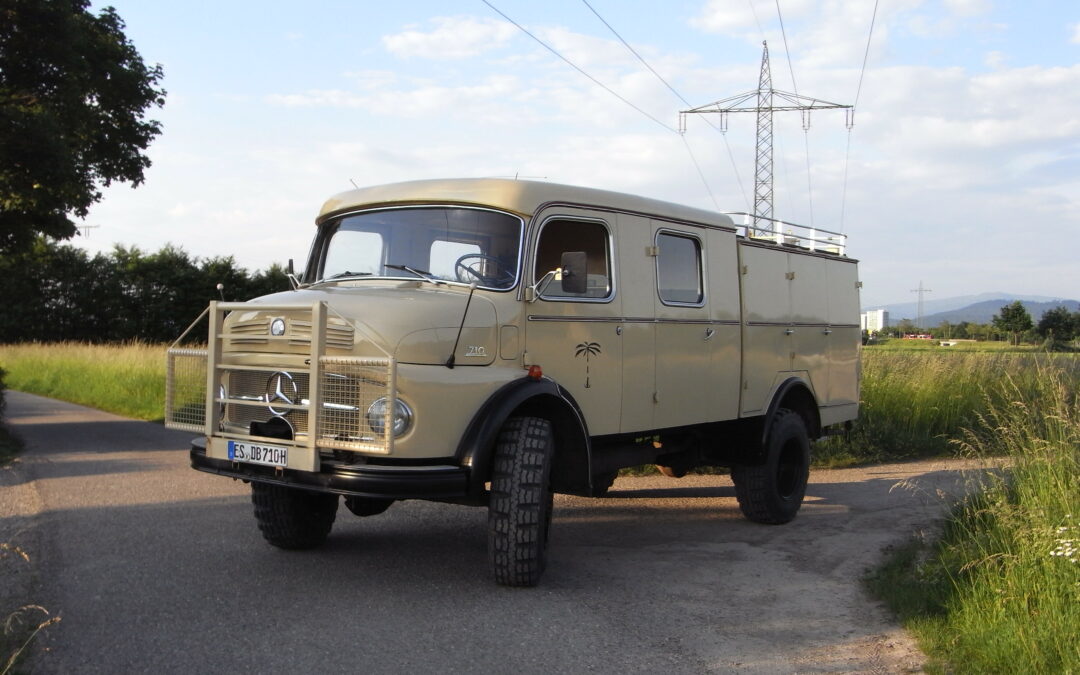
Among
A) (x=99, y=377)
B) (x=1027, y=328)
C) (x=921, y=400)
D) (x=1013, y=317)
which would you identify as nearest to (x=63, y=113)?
(x=99, y=377)

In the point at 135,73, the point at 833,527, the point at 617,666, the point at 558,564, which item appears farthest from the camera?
the point at 135,73

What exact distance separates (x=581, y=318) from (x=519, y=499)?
1.47 metres

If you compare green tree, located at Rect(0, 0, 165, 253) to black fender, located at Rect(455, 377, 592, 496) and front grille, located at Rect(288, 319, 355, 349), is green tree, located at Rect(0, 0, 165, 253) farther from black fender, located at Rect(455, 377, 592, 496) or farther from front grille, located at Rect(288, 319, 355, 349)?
black fender, located at Rect(455, 377, 592, 496)

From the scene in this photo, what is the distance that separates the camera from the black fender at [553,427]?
5516 mm

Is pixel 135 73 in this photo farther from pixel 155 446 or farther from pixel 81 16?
pixel 155 446

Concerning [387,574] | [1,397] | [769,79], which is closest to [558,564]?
[387,574]

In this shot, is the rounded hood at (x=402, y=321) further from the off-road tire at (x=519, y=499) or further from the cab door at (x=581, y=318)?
the off-road tire at (x=519, y=499)

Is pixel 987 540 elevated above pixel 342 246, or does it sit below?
below

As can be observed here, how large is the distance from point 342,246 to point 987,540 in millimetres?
4772

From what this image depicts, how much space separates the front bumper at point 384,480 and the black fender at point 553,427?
0.13 meters

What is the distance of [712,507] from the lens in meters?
9.45

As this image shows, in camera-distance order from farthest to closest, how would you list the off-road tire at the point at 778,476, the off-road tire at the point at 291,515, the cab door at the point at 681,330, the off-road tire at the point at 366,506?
1. the off-road tire at the point at 778,476
2. the cab door at the point at 681,330
3. the off-road tire at the point at 366,506
4. the off-road tire at the point at 291,515

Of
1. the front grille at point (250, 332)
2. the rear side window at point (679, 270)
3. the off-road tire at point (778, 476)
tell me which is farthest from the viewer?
the off-road tire at point (778, 476)

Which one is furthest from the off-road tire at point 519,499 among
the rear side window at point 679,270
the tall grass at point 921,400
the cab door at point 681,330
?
the tall grass at point 921,400
